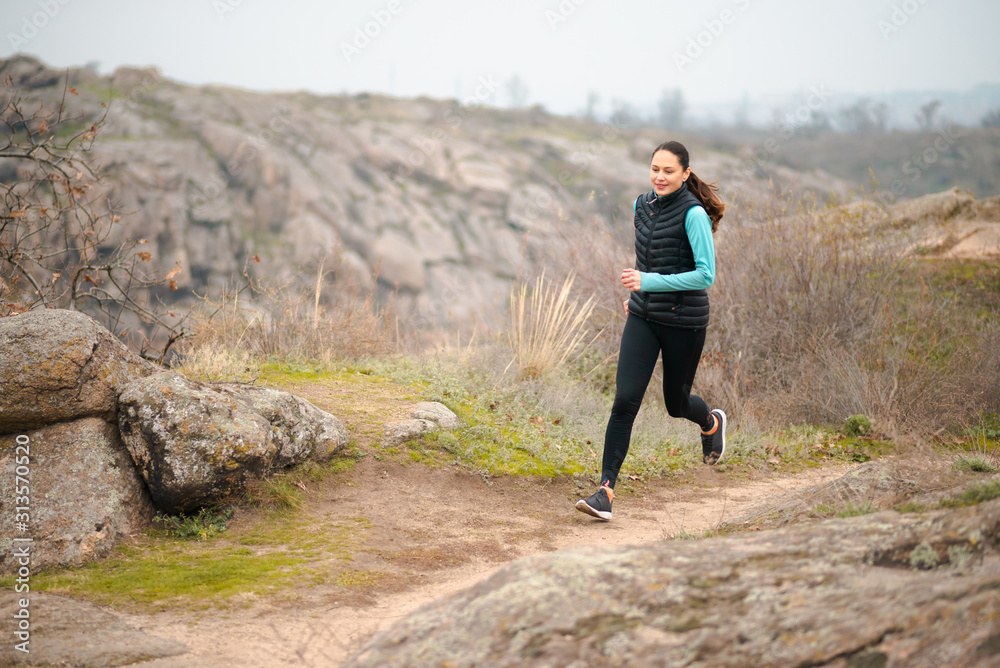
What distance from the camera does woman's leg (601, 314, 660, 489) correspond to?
4.21 m

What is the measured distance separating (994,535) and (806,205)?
7.63 meters

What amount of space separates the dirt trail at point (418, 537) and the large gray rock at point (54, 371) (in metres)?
1.45

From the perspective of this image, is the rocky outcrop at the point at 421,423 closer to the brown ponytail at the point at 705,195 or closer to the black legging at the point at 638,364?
the black legging at the point at 638,364

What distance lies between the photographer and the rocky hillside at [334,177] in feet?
175

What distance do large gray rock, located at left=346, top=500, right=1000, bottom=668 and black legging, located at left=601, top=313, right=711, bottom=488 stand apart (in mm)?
1956

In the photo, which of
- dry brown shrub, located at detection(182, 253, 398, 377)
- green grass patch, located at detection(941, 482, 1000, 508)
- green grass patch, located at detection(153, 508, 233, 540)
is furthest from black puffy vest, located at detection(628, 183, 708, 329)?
dry brown shrub, located at detection(182, 253, 398, 377)

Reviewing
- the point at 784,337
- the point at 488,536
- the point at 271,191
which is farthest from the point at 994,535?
the point at 271,191

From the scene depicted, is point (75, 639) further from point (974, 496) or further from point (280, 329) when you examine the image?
point (280, 329)

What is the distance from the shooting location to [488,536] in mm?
4312

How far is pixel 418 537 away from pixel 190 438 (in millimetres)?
1502

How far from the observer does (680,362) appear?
431 cm

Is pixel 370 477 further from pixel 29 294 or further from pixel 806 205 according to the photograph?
pixel 806 205

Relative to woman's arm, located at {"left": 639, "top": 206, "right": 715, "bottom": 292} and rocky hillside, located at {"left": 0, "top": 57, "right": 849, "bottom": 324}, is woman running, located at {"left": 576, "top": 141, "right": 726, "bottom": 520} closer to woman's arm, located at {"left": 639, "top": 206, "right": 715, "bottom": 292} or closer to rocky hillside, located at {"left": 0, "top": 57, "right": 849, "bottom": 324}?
woman's arm, located at {"left": 639, "top": 206, "right": 715, "bottom": 292}

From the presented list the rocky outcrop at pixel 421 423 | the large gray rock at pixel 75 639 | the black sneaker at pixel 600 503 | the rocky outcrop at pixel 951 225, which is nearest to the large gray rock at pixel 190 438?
the large gray rock at pixel 75 639
